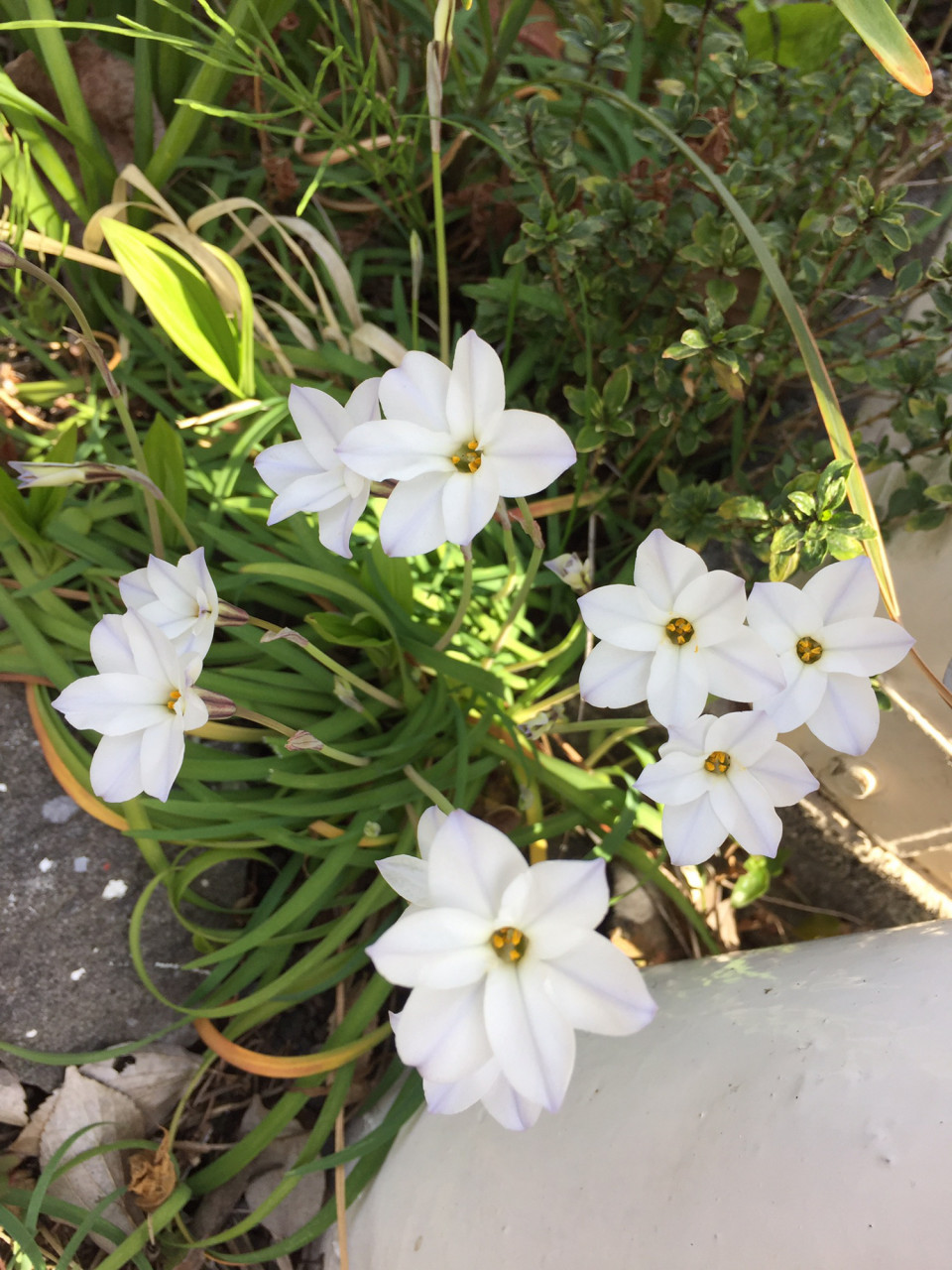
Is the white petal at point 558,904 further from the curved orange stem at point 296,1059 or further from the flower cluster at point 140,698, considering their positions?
the curved orange stem at point 296,1059

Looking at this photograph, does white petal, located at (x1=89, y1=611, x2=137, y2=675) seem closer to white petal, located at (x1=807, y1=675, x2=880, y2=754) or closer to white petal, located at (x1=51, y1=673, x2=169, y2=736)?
white petal, located at (x1=51, y1=673, x2=169, y2=736)

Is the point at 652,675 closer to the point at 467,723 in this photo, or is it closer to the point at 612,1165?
the point at 612,1165

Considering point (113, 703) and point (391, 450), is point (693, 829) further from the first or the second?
point (113, 703)

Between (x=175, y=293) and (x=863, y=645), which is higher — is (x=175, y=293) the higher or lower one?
the lower one

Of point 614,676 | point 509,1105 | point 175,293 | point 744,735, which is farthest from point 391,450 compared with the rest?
point 175,293

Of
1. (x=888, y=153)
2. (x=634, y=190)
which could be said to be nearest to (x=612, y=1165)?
(x=634, y=190)

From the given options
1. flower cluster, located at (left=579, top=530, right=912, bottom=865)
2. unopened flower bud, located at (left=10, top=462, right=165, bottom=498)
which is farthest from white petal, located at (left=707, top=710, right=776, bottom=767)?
unopened flower bud, located at (left=10, top=462, right=165, bottom=498)
